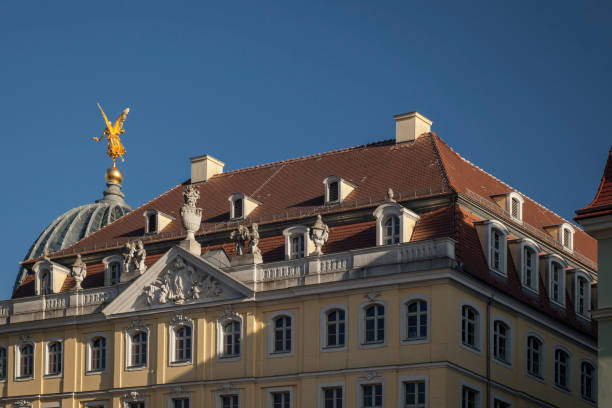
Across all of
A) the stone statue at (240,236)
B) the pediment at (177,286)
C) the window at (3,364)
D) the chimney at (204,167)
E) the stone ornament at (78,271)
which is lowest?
the window at (3,364)

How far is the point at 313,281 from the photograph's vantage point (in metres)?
65.5

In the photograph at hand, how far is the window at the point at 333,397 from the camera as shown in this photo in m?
63.8

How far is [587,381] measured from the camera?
7088 cm

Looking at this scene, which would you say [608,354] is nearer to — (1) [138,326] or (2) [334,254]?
(2) [334,254]

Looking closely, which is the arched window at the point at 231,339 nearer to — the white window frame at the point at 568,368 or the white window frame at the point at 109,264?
the white window frame at the point at 109,264

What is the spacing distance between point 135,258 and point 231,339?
8.09 metres

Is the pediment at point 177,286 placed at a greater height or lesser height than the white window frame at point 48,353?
greater

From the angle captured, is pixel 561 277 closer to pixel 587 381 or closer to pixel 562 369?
pixel 562 369

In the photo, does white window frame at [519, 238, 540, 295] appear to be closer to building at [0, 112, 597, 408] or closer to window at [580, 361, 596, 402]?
building at [0, 112, 597, 408]

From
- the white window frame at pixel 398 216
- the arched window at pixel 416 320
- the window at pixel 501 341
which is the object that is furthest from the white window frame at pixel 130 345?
the window at pixel 501 341

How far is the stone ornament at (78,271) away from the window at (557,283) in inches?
875

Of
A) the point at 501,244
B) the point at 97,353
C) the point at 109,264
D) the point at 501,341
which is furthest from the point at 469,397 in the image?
the point at 109,264

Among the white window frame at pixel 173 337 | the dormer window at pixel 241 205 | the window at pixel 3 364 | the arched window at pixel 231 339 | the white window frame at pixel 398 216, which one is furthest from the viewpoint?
the window at pixel 3 364

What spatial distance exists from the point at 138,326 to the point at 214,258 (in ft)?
16.0
